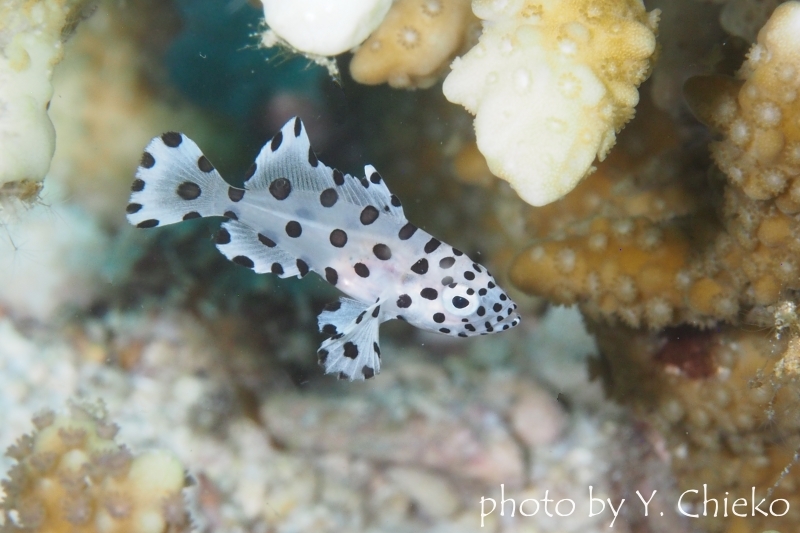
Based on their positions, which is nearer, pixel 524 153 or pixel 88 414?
pixel 524 153

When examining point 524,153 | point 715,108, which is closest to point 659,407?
point 715,108

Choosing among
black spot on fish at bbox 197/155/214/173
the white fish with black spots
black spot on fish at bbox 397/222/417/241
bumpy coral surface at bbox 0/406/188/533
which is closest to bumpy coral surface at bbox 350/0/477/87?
the white fish with black spots

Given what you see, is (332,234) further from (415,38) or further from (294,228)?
(415,38)

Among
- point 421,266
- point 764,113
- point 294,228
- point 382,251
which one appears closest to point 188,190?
point 294,228

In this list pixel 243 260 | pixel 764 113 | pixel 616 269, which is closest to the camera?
pixel 764 113

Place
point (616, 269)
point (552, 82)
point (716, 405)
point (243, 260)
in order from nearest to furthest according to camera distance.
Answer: point (552, 82), point (243, 260), point (616, 269), point (716, 405)

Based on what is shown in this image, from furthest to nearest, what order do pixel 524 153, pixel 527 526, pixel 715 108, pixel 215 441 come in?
pixel 527 526 < pixel 215 441 < pixel 715 108 < pixel 524 153

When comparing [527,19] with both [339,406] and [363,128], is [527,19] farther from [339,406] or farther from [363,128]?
[339,406]
